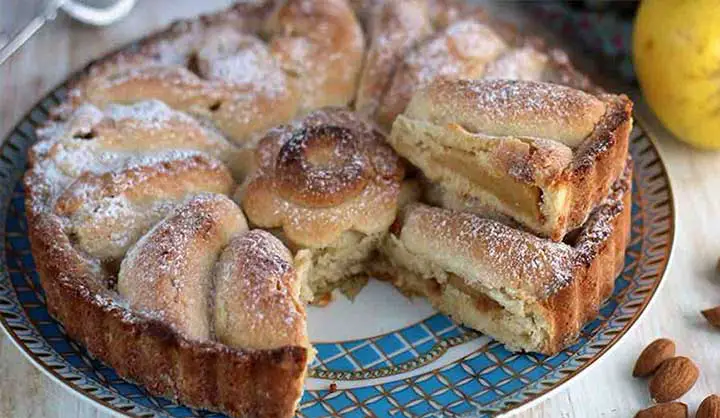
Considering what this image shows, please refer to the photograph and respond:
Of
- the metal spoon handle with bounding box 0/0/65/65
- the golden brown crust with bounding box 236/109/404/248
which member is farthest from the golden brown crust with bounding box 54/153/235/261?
the metal spoon handle with bounding box 0/0/65/65

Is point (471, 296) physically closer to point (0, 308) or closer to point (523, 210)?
point (523, 210)

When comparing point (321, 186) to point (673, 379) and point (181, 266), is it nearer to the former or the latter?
point (181, 266)

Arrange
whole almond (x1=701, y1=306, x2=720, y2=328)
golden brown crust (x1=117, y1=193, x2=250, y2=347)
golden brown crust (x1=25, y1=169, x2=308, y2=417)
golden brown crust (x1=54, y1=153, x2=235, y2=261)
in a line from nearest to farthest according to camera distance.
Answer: golden brown crust (x1=25, y1=169, x2=308, y2=417) < golden brown crust (x1=117, y1=193, x2=250, y2=347) < golden brown crust (x1=54, y1=153, x2=235, y2=261) < whole almond (x1=701, y1=306, x2=720, y2=328)

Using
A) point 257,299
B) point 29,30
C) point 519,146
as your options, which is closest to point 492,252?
point 519,146

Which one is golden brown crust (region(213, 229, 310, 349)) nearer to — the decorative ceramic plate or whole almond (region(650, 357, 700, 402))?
the decorative ceramic plate

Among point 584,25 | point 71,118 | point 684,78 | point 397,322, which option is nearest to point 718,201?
point 684,78
